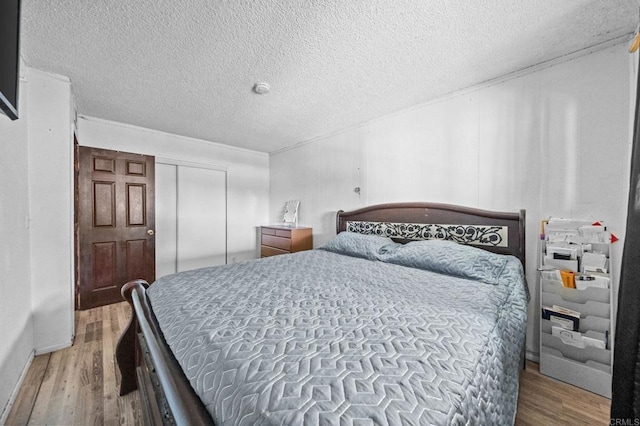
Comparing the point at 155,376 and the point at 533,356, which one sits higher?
the point at 155,376

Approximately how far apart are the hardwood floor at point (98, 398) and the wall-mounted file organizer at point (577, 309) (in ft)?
0.35

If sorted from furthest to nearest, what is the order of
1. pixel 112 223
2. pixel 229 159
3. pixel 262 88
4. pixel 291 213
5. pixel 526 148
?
pixel 229 159, pixel 291 213, pixel 112 223, pixel 262 88, pixel 526 148

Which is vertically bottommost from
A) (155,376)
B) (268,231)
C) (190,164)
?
(155,376)

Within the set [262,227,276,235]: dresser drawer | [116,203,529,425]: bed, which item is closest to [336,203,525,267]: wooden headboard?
[116,203,529,425]: bed

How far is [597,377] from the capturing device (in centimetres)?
161

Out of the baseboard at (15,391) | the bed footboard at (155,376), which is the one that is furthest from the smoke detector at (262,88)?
the baseboard at (15,391)

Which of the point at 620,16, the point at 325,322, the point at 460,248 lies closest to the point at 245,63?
the point at 325,322

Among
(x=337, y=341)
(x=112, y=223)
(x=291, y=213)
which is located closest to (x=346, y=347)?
(x=337, y=341)

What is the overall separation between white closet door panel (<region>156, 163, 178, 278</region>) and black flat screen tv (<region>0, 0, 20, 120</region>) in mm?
2724

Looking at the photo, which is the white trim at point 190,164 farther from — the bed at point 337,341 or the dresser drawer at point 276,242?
the bed at point 337,341

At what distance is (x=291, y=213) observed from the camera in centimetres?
420

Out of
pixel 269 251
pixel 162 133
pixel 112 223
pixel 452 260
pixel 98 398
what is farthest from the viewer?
pixel 269 251

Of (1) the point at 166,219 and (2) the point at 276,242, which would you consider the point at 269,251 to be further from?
(1) the point at 166,219

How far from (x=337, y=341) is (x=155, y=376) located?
30.6 inches
